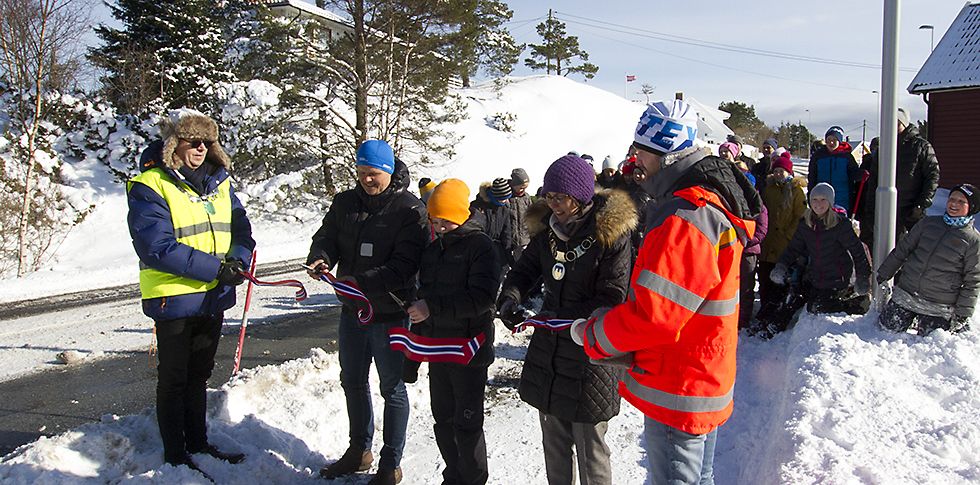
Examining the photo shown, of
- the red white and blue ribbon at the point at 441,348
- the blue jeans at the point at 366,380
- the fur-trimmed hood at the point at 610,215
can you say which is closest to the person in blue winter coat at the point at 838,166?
the fur-trimmed hood at the point at 610,215

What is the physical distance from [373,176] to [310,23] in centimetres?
1731

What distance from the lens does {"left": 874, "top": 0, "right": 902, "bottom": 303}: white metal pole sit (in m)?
6.14

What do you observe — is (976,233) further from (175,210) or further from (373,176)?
(175,210)

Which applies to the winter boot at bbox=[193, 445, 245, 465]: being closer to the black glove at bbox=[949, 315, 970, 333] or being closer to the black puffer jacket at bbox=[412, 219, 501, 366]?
the black puffer jacket at bbox=[412, 219, 501, 366]

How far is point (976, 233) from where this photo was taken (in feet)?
17.3

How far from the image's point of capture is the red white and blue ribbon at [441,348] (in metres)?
3.44

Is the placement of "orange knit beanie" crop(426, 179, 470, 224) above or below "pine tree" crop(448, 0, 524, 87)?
below

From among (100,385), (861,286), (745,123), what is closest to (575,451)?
(861,286)

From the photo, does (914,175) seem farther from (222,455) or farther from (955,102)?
(955,102)

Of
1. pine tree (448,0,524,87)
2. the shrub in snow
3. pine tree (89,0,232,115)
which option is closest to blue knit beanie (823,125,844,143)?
pine tree (448,0,524,87)

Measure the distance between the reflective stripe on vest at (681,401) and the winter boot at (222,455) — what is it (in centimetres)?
260

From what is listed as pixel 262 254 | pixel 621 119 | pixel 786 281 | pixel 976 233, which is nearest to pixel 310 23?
pixel 262 254

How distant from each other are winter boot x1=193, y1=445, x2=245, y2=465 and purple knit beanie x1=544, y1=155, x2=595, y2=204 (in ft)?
→ 8.32

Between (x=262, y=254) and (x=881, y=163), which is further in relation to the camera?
(x=262, y=254)
